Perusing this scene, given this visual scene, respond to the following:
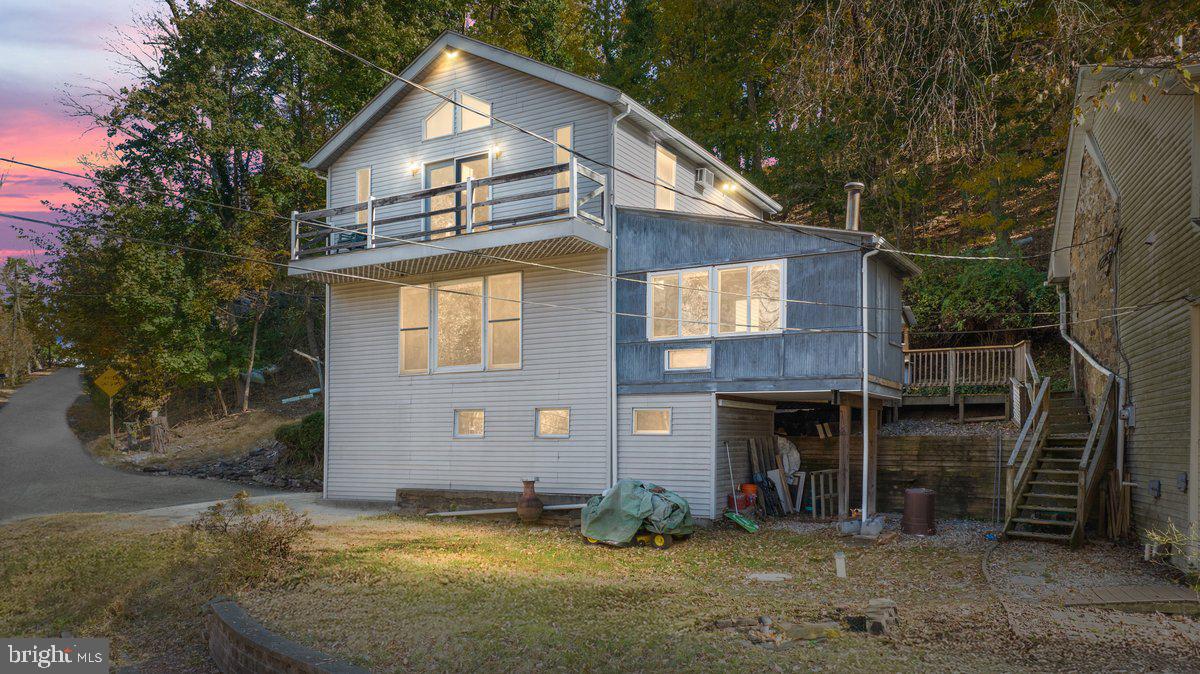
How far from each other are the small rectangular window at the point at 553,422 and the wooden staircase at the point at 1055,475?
26.8 ft

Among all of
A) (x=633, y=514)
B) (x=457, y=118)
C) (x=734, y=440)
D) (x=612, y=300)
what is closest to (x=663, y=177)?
(x=612, y=300)

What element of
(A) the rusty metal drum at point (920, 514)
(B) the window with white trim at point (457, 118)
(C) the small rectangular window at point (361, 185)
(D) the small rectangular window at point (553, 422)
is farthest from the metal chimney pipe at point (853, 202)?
(C) the small rectangular window at point (361, 185)

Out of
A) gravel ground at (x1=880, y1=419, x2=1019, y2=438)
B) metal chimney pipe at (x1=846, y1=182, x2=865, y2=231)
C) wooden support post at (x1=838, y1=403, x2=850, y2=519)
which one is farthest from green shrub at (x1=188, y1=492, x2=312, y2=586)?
gravel ground at (x1=880, y1=419, x2=1019, y2=438)

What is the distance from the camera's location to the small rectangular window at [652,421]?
617 inches

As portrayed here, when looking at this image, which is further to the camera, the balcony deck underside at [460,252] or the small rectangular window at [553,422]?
the small rectangular window at [553,422]

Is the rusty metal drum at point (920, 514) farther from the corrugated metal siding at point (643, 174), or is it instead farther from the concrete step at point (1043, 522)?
the corrugated metal siding at point (643, 174)

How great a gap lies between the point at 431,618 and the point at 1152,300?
11350 millimetres

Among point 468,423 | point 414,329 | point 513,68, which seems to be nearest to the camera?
point 513,68

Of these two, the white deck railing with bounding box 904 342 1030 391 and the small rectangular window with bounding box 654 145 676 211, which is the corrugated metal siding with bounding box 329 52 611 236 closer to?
the small rectangular window with bounding box 654 145 676 211

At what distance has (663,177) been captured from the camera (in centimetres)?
1845

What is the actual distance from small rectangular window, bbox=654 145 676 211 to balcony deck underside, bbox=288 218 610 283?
257 cm

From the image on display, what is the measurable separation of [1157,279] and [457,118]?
45.5ft

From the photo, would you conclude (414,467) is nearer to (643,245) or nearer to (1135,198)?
(643,245)

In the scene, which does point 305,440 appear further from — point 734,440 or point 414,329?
point 734,440
